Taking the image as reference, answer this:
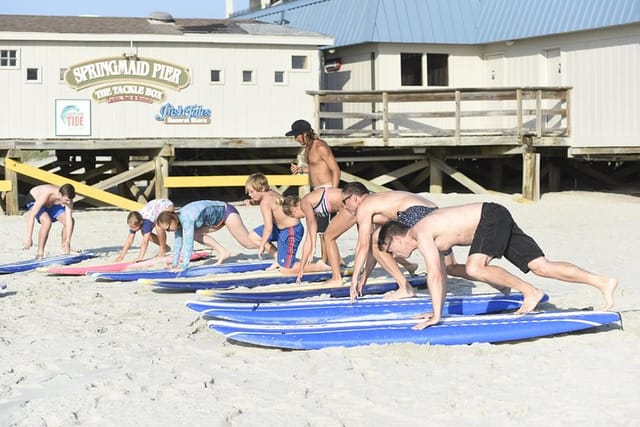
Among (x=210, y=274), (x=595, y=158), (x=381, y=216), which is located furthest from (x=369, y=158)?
(x=381, y=216)

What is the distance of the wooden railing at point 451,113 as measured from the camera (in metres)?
20.0

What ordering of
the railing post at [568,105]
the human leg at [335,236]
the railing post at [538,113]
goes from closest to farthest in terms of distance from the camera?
the human leg at [335,236], the railing post at [538,113], the railing post at [568,105]

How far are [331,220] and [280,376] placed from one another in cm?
396

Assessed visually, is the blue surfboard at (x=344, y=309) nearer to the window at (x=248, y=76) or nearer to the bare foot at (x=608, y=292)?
the bare foot at (x=608, y=292)

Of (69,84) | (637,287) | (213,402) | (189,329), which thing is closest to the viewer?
(213,402)

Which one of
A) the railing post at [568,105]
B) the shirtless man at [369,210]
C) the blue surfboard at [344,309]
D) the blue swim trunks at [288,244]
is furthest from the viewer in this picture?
the railing post at [568,105]

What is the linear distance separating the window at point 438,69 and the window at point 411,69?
266 mm

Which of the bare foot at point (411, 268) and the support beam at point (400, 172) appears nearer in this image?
the bare foot at point (411, 268)

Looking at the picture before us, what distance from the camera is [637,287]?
10.6 m

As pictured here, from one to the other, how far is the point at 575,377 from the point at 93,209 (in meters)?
15.2

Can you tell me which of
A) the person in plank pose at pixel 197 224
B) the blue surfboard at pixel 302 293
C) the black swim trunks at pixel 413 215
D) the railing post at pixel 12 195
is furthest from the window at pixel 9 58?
the black swim trunks at pixel 413 215

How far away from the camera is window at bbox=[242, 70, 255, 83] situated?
67.1 feet

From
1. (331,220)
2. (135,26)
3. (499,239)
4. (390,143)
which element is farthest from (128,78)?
(499,239)

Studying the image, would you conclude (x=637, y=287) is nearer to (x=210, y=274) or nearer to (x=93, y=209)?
(x=210, y=274)
